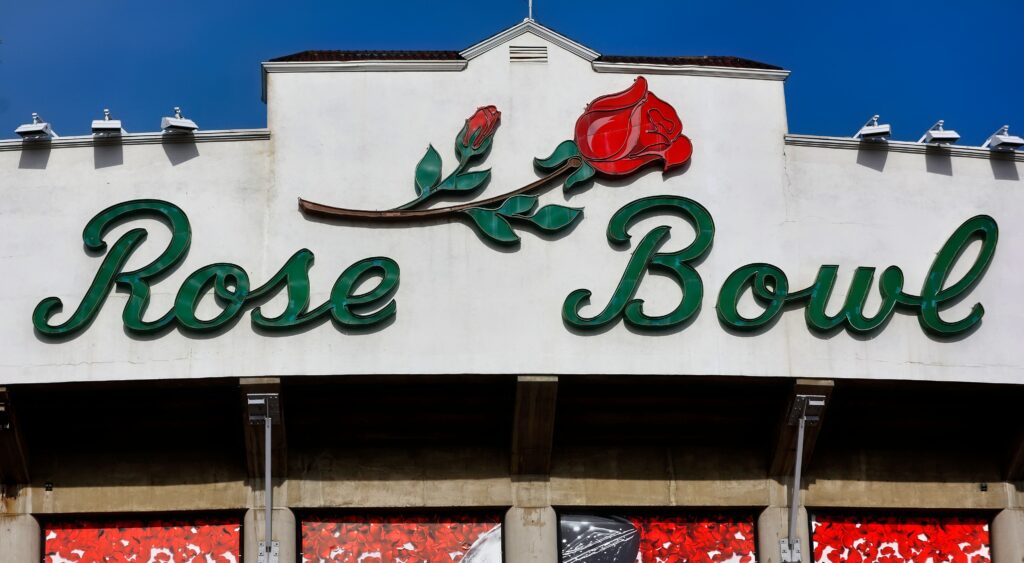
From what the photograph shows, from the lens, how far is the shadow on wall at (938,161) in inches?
1449

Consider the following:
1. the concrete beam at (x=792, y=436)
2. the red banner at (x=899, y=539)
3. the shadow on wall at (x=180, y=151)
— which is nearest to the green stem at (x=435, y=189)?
the shadow on wall at (x=180, y=151)

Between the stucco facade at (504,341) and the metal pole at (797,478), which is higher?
the stucco facade at (504,341)

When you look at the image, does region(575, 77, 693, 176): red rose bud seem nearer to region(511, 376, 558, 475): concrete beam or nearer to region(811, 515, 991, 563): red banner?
region(511, 376, 558, 475): concrete beam

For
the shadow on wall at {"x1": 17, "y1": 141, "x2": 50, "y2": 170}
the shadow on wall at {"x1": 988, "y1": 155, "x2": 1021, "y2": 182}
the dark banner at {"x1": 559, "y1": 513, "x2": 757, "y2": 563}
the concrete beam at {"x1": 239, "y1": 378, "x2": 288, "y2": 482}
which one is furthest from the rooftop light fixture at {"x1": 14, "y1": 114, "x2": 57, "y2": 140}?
the shadow on wall at {"x1": 988, "y1": 155, "x2": 1021, "y2": 182}

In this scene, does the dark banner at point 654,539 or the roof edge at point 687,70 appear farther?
the roof edge at point 687,70

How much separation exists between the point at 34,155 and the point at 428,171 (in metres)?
7.71

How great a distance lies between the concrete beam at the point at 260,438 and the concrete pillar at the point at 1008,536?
45.9 ft

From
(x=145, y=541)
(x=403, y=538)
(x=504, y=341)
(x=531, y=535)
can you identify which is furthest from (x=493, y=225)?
(x=145, y=541)

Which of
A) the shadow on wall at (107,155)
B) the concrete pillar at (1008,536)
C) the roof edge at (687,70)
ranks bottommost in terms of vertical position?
the concrete pillar at (1008,536)

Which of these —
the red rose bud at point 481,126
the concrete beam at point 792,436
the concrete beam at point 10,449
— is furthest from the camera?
the red rose bud at point 481,126

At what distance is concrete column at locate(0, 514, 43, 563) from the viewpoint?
114 feet

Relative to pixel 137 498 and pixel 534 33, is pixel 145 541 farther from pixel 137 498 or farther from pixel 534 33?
pixel 534 33

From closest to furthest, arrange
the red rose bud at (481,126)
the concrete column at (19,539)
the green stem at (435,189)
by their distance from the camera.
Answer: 1. the concrete column at (19,539)
2. the green stem at (435,189)
3. the red rose bud at (481,126)

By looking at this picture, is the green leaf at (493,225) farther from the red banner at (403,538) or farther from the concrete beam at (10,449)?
the concrete beam at (10,449)
